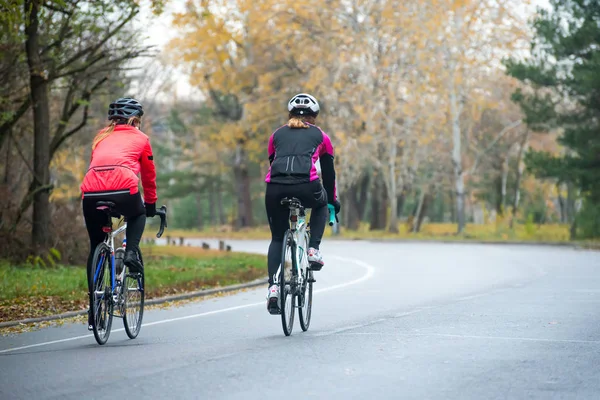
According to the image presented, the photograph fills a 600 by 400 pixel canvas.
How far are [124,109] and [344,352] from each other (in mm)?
2965

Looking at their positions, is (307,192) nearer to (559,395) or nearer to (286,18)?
(559,395)

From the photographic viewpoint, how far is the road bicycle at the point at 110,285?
888 cm

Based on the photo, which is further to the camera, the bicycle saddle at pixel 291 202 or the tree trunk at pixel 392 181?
the tree trunk at pixel 392 181

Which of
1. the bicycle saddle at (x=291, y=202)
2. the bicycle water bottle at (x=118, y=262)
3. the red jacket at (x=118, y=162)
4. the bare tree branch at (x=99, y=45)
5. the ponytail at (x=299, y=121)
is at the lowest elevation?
the bicycle water bottle at (x=118, y=262)

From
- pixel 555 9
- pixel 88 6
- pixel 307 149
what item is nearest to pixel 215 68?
pixel 555 9

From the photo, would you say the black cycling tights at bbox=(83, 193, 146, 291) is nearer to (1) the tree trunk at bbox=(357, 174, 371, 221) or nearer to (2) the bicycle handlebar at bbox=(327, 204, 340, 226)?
(2) the bicycle handlebar at bbox=(327, 204, 340, 226)

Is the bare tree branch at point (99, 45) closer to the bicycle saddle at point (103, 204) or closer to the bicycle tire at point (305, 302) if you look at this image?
the bicycle tire at point (305, 302)

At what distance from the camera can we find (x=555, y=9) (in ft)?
116

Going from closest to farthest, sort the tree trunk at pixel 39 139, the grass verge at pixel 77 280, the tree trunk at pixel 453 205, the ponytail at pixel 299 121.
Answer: the ponytail at pixel 299 121 < the grass verge at pixel 77 280 < the tree trunk at pixel 39 139 < the tree trunk at pixel 453 205

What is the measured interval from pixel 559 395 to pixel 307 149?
145 inches

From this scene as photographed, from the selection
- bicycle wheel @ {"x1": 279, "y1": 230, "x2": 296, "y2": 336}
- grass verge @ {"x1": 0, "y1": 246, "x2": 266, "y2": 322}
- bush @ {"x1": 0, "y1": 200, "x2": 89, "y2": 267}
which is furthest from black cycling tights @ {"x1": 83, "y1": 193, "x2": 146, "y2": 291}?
bush @ {"x1": 0, "y1": 200, "x2": 89, "y2": 267}

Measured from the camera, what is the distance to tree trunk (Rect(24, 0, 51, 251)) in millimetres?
19036

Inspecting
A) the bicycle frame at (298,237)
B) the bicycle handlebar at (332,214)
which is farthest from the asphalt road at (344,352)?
the bicycle handlebar at (332,214)

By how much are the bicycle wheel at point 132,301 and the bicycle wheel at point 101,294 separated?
26 cm
